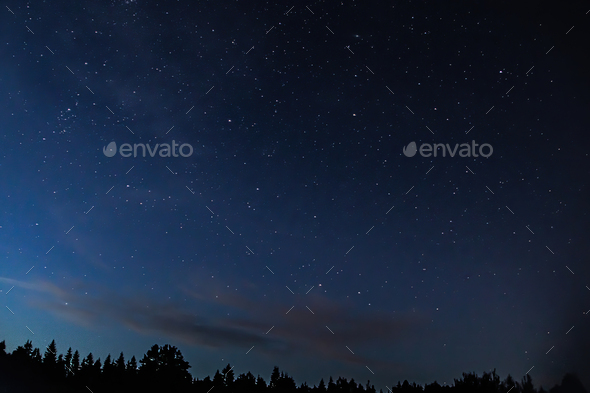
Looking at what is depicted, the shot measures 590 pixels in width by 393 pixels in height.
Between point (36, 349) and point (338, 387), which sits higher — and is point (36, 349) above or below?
above

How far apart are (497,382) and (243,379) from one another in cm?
1420

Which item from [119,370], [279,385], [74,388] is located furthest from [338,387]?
[74,388]

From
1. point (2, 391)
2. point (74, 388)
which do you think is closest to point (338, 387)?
point (74, 388)

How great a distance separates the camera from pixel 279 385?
26.8 meters

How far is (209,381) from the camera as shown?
977 inches

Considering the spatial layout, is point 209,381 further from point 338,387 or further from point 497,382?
point 497,382

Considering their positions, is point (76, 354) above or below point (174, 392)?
above


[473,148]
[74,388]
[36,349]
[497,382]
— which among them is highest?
[36,349]

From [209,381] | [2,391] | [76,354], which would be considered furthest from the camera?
[76,354]

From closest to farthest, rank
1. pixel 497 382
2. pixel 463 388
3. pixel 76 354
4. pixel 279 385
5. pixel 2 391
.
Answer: pixel 2 391 → pixel 497 382 → pixel 463 388 → pixel 279 385 → pixel 76 354

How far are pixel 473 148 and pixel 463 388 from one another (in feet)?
61.3

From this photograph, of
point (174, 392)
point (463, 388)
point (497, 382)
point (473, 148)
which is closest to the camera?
point (473, 148)

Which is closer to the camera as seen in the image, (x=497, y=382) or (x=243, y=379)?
(x=497, y=382)

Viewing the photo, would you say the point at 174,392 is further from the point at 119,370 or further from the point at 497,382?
the point at 497,382
